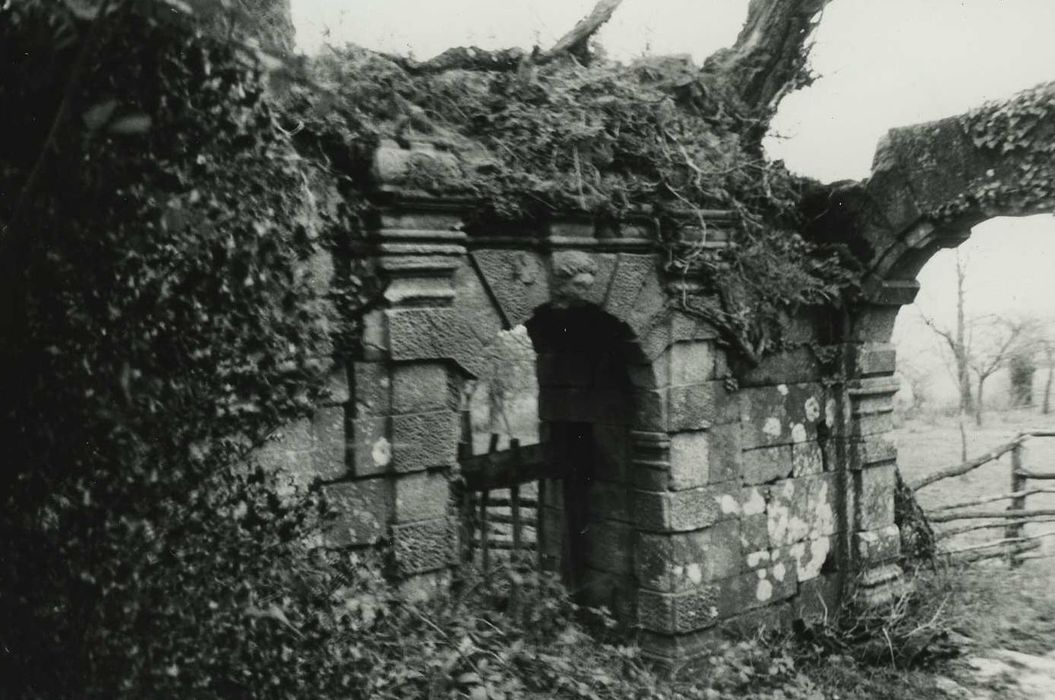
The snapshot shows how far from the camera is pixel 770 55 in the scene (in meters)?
7.30

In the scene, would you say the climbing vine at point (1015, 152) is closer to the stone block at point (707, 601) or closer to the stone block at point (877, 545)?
the stone block at point (877, 545)

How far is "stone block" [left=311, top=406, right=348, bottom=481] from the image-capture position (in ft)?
14.0

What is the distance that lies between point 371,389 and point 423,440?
1.19 ft

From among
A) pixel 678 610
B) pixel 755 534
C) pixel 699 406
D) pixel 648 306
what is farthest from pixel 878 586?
pixel 648 306

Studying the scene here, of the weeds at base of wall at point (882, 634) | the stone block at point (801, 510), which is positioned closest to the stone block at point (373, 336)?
the stone block at point (801, 510)

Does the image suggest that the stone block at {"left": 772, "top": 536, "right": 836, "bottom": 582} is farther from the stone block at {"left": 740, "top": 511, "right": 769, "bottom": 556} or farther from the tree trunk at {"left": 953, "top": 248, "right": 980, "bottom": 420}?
the tree trunk at {"left": 953, "top": 248, "right": 980, "bottom": 420}

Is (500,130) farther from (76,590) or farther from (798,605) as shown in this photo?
(798,605)

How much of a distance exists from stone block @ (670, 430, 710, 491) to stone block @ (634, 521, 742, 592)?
12.3 inches

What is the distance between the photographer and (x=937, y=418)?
846 inches

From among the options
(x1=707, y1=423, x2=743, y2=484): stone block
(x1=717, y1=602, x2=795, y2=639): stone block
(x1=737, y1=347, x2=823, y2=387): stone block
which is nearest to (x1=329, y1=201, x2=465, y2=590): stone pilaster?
(x1=707, y1=423, x2=743, y2=484): stone block

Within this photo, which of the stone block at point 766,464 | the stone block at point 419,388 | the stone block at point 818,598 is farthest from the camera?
the stone block at point 818,598

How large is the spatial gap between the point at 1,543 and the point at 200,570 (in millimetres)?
524

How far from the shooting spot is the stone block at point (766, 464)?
6.41 m

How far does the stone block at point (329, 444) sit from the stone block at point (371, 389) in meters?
0.10
